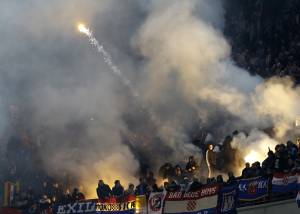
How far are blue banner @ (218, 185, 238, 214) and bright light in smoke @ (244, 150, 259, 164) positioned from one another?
325 cm

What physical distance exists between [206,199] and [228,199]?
2.24ft

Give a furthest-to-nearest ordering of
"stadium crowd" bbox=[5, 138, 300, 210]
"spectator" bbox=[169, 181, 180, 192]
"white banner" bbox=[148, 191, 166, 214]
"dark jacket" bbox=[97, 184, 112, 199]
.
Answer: "dark jacket" bbox=[97, 184, 112, 199]
"white banner" bbox=[148, 191, 166, 214]
"spectator" bbox=[169, 181, 180, 192]
"stadium crowd" bbox=[5, 138, 300, 210]

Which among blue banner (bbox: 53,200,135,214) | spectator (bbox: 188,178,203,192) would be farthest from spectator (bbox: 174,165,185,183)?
spectator (bbox: 188,178,203,192)

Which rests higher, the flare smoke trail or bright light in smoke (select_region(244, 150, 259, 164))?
the flare smoke trail

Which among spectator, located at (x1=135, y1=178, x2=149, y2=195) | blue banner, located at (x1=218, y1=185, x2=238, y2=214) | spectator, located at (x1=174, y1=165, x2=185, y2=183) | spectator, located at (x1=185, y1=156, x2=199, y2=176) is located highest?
spectator, located at (x1=185, y1=156, x2=199, y2=176)

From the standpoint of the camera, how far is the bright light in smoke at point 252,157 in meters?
21.2

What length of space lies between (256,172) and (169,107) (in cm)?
958

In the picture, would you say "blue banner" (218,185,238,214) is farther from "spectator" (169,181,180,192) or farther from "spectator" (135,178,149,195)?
"spectator" (135,178,149,195)

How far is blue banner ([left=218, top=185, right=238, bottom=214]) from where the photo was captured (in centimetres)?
1789

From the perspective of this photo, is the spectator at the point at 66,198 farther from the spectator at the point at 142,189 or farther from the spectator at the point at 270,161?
the spectator at the point at 270,161

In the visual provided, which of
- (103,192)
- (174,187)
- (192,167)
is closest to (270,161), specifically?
(174,187)

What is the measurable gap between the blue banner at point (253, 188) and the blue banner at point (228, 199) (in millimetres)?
148

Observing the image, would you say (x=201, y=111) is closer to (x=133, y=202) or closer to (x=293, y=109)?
(x=293, y=109)

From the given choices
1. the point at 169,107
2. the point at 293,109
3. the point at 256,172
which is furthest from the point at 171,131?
the point at 256,172
